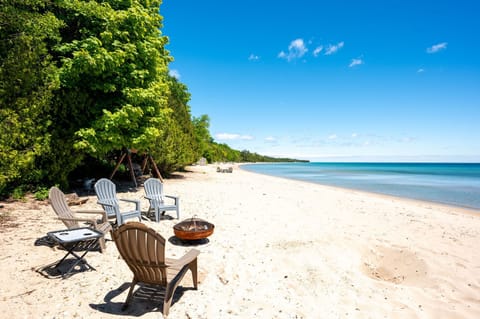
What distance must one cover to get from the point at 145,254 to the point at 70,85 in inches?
378

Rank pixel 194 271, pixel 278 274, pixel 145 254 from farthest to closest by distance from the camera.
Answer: pixel 278 274
pixel 194 271
pixel 145 254

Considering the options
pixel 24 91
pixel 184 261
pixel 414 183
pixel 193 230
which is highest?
pixel 24 91

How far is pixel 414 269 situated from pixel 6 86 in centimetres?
1238

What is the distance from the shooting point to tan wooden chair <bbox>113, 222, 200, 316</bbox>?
10.3 feet

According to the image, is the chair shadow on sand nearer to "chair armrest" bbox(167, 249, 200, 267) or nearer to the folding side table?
"chair armrest" bbox(167, 249, 200, 267)

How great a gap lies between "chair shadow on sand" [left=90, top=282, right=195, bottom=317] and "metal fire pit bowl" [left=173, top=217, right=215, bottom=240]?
5.31ft

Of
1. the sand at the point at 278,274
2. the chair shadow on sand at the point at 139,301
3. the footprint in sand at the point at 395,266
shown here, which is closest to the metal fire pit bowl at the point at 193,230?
the sand at the point at 278,274

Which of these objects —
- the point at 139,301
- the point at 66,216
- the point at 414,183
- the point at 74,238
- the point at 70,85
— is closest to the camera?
the point at 139,301

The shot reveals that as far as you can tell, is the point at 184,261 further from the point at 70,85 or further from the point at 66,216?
the point at 70,85

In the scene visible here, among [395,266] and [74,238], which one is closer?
[74,238]

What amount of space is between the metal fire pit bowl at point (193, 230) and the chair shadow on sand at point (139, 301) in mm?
1618

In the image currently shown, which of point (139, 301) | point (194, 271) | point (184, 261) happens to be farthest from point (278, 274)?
point (139, 301)

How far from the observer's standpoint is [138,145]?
11.2 meters

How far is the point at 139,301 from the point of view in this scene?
3.60 m
